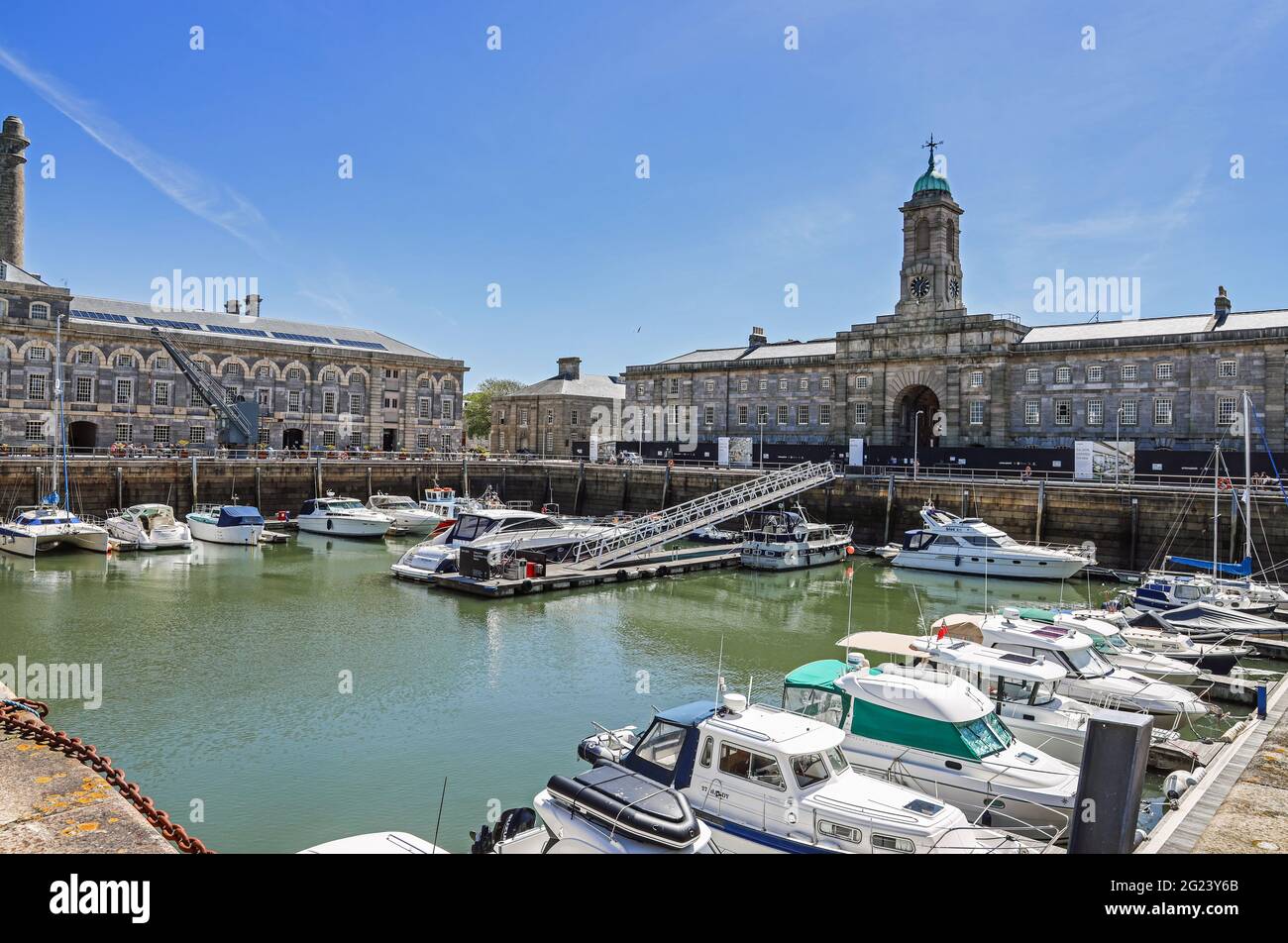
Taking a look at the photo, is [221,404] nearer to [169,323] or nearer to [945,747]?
[169,323]

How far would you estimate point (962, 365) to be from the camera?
60938 millimetres

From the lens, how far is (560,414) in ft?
284

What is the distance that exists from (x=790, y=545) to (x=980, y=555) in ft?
26.5

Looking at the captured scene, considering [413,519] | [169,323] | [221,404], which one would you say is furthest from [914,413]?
[169,323]

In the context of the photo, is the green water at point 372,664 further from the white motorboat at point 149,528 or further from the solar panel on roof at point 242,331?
the solar panel on roof at point 242,331

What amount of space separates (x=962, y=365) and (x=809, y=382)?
1194cm

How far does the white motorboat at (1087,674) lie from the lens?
16297mm

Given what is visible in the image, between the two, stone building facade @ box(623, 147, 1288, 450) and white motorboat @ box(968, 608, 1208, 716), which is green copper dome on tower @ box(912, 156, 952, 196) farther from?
white motorboat @ box(968, 608, 1208, 716)

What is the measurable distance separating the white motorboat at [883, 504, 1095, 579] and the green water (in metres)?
1.18

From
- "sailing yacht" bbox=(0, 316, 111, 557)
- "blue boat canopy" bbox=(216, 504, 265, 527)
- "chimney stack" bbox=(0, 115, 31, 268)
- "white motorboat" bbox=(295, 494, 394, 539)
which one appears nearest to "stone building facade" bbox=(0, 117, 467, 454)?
"chimney stack" bbox=(0, 115, 31, 268)

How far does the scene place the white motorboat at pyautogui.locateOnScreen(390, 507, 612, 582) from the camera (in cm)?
3288

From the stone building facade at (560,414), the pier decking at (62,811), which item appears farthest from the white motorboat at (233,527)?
the stone building facade at (560,414)

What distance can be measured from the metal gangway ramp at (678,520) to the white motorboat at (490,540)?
85cm

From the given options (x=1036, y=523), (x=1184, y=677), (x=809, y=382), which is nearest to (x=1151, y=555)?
(x=1036, y=523)
